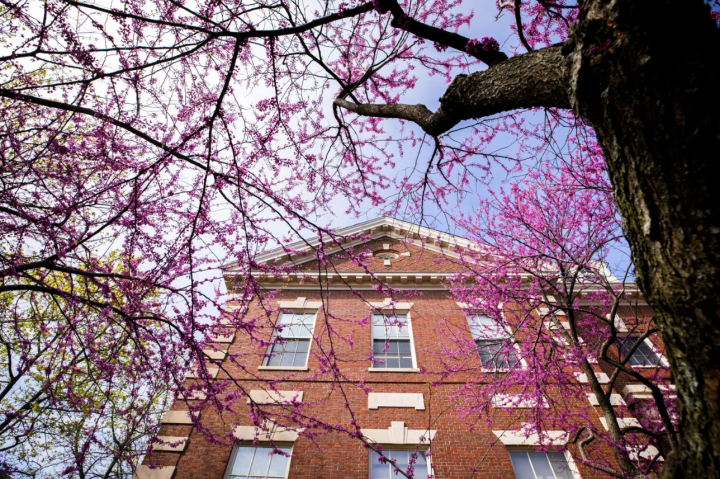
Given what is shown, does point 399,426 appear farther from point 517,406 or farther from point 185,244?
point 185,244

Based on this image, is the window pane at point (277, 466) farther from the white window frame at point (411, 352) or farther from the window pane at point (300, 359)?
the white window frame at point (411, 352)

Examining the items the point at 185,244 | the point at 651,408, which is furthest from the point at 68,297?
the point at 651,408

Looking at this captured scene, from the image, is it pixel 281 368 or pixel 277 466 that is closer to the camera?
pixel 277 466

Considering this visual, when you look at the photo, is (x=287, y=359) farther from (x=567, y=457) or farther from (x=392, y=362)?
(x=567, y=457)

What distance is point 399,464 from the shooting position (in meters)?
6.75

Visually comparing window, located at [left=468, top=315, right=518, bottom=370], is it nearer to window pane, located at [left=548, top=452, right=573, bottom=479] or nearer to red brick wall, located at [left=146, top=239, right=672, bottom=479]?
red brick wall, located at [left=146, top=239, right=672, bottom=479]

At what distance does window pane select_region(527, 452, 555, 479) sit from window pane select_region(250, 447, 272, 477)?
5627 millimetres

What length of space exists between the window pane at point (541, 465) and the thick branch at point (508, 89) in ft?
24.4

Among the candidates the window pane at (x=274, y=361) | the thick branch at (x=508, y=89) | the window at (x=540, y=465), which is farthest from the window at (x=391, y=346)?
the thick branch at (x=508, y=89)

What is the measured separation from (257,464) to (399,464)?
298 cm

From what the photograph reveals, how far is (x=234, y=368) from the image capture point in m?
8.60

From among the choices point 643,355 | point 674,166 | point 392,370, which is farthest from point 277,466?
point 643,355

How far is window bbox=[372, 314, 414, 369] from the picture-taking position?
873 cm

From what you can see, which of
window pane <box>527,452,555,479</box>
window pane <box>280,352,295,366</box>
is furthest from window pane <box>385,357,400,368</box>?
window pane <box>527,452,555,479</box>
